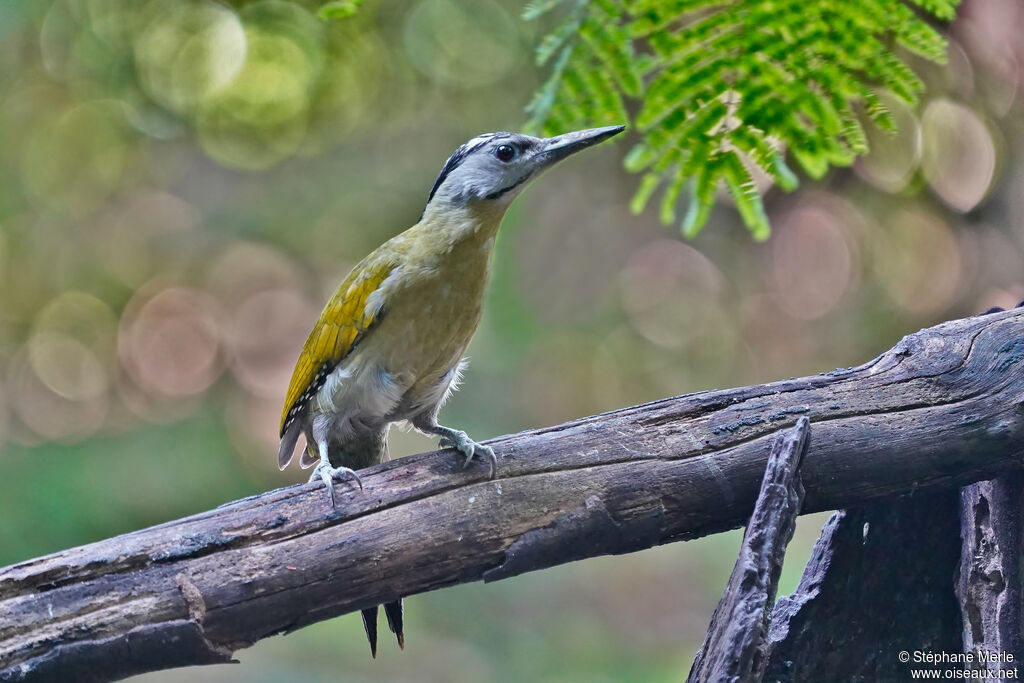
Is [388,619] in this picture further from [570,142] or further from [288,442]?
[570,142]

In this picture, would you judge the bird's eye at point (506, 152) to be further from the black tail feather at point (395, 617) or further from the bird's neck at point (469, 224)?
the black tail feather at point (395, 617)

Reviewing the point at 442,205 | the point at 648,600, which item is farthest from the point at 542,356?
the point at 442,205

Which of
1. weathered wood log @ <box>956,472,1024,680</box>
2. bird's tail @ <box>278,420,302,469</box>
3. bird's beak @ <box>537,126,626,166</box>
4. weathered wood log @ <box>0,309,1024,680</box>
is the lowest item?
weathered wood log @ <box>956,472,1024,680</box>

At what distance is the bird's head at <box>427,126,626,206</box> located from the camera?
9.80 feet

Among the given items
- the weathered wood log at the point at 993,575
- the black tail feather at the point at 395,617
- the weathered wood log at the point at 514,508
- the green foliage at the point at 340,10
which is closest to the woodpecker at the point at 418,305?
the black tail feather at the point at 395,617

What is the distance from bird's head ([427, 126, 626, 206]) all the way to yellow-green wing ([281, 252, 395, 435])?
1.22 feet

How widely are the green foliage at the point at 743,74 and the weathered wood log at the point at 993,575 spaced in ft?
3.83

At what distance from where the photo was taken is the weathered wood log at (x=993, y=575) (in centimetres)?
236

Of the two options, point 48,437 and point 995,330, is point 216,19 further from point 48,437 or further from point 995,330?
point 995,330

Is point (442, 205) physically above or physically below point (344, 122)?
below

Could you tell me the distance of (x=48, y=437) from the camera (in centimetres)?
627

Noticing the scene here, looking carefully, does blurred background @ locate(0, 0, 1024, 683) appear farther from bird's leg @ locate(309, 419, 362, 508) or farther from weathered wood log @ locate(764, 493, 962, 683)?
weathered wood log @ locate(764, 493, 962, 683)

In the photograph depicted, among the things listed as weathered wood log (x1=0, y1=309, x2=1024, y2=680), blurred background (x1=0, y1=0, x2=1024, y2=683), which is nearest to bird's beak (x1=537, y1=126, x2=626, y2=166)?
weathered wood log (x1=0, y1=309, x2=1024, y2=680)

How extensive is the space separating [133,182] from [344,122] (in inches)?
65.4
